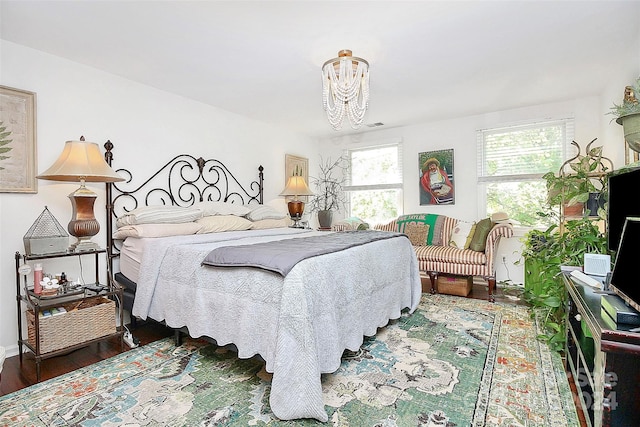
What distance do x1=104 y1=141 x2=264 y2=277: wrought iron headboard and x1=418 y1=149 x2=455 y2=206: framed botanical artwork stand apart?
2.39 meters

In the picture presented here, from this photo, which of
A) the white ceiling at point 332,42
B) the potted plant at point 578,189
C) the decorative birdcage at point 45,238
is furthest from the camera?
the potted plant at point 578,189

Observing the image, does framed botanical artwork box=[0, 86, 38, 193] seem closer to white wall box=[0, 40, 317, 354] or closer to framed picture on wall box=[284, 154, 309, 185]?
white wall box=[0, 40, 317, 354]

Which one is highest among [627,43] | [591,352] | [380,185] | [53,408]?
[627,43]

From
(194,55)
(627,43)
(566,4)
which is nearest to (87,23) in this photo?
(194,55)

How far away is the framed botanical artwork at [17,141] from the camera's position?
2.40 meters

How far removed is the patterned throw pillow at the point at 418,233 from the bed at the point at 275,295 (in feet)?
4.24

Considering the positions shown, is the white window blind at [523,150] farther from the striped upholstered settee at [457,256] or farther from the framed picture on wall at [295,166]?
the framed picture on wall at [295,166]

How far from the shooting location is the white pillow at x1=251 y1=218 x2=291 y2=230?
12.3 ft

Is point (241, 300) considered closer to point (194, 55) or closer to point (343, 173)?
point (194, 55)

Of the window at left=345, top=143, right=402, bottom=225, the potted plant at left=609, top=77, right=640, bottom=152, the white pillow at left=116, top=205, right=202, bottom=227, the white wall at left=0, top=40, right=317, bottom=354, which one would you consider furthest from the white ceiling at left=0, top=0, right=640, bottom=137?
the window at left=345, top=143, right=402, bottom=225

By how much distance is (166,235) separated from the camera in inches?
113

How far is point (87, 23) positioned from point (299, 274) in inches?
88.0

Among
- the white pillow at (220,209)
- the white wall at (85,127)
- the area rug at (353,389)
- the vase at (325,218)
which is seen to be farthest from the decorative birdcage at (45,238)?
the vase at (325,218)

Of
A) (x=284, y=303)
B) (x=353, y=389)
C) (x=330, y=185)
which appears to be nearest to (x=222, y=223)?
(x=284, y=303)
